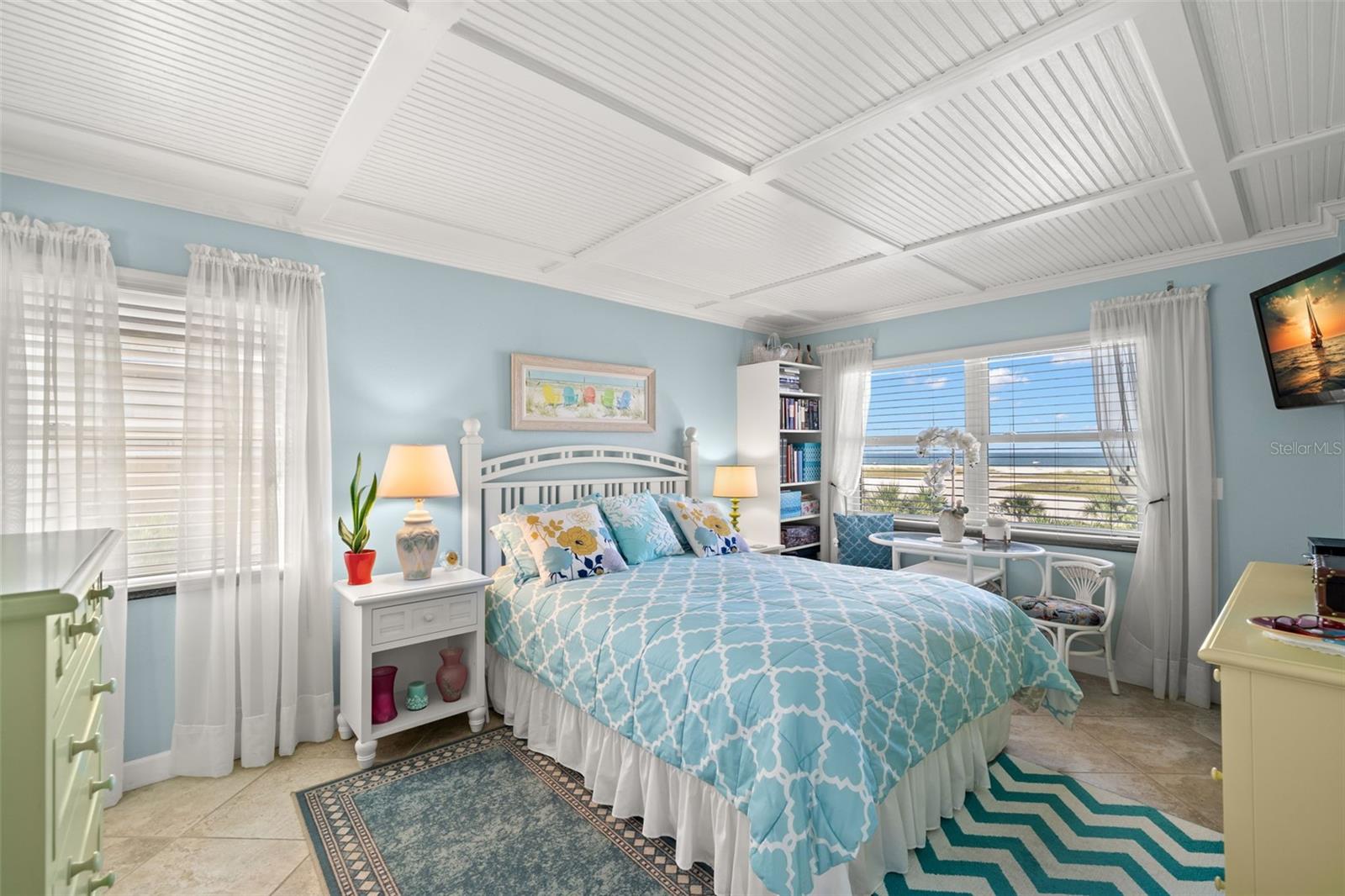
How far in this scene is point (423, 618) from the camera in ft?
9.28

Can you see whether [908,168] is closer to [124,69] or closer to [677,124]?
[677,124]

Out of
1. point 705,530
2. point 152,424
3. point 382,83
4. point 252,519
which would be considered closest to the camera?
point 382,83

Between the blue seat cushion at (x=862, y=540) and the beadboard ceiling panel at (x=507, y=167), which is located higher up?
the beadboard ceiling panel at (x=507, y=167)

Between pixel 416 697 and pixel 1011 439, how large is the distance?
4091 mm

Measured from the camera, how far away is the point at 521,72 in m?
1.82

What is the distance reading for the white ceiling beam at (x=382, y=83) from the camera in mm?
1577

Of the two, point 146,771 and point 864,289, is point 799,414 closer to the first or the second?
point 864,289

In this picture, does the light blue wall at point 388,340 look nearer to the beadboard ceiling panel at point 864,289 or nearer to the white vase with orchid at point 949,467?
the beadboard ceiling panel at point 864,289

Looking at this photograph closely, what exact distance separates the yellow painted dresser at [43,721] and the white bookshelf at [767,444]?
4093 millimetres

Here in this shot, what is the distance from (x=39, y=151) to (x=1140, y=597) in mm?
5777

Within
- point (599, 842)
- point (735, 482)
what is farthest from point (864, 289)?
point (599, 842)

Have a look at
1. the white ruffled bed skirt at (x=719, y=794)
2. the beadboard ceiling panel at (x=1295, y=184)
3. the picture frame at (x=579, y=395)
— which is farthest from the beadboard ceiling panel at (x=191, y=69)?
the beadboard ceiling panel at (x=1295, y=184)

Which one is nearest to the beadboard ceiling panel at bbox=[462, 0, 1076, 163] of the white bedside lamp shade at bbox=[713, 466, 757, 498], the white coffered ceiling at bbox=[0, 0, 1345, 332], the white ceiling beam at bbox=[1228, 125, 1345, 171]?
the white coffered ceiling at bbox=[0, 0, 1345, 332]

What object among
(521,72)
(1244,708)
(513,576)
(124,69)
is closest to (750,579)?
(513,576)
